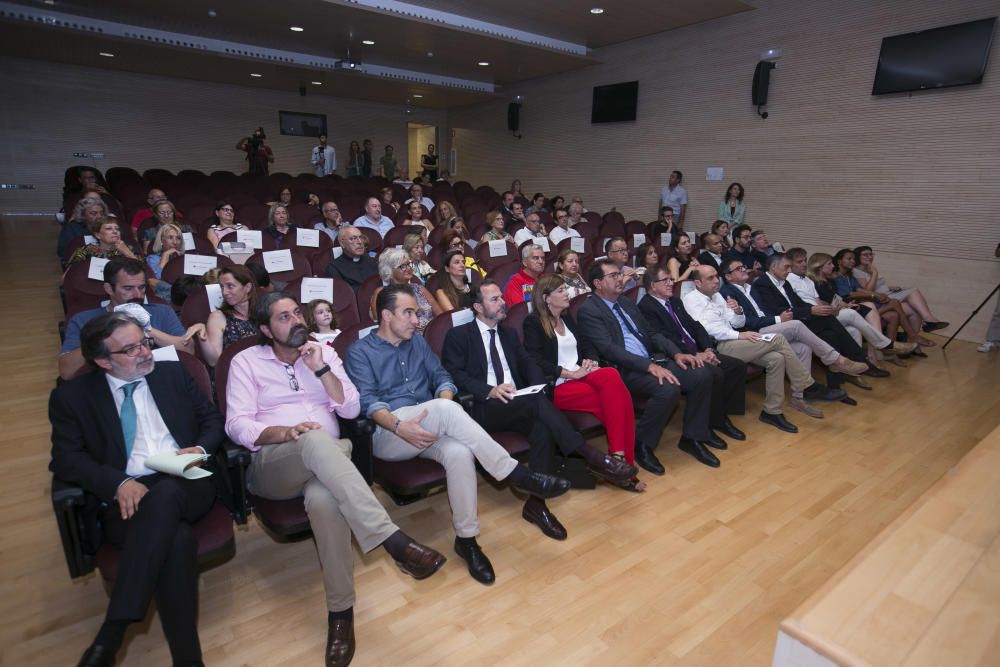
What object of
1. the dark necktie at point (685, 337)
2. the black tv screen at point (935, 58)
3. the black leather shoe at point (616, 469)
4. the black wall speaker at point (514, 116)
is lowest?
the black leather shoe at point (616, 469)

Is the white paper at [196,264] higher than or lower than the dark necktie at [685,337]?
higher

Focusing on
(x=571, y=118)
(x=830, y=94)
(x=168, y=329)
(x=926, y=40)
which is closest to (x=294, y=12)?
(x=571, y=118)

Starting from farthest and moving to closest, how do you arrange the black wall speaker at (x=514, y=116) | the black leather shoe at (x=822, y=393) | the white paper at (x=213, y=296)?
the black wall speaker at (x=514, y=116) → the black leather shoe at (x=822, y=393) → the white paper at (x=213, y=296)

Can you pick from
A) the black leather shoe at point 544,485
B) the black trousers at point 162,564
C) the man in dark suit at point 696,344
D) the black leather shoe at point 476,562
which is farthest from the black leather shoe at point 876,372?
the black trousers at point 162,564

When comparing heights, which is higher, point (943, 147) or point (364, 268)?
point (943, 147)

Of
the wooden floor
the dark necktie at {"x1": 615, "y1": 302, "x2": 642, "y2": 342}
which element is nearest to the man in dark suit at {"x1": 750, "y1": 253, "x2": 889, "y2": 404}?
the wooden floor

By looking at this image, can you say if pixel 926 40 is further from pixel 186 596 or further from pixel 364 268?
pixel 186 596

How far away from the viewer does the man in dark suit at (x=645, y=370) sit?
3006mm

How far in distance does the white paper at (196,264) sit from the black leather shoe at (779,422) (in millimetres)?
3993

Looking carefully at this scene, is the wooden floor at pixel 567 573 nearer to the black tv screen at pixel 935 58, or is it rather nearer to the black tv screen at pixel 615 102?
the black tv screen at pixel 935 58

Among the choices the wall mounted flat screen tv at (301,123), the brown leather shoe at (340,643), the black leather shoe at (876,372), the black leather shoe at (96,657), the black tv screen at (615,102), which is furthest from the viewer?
the wall mounted flat screen tv at (301,123)

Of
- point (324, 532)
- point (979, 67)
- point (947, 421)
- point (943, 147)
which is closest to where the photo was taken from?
point (324, 532)

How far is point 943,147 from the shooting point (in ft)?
20.0

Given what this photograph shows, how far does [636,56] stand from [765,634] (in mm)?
9759
